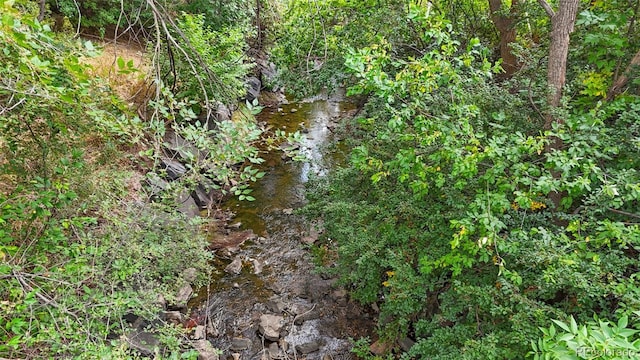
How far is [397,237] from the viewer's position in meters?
3.54

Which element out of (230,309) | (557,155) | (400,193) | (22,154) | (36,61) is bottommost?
(230,309)

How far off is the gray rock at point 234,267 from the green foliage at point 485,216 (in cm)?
168

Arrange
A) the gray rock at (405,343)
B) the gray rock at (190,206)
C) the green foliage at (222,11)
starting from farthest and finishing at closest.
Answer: the green foliage at (222,11) < the gray rock at (190,206) < the gray rock at (405,343)

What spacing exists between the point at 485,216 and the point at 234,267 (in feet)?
11.7

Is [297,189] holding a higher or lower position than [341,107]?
lower

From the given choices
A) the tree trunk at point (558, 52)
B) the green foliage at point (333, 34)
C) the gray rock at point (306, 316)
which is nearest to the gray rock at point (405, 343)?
the gray rock at point (306, 316)

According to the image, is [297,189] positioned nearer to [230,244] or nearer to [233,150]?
[230,244]

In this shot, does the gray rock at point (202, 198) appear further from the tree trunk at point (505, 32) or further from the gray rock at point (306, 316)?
the tree trunk at point (505, 32)

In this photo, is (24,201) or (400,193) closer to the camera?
(24,201)

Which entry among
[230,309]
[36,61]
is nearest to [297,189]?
[230,309]

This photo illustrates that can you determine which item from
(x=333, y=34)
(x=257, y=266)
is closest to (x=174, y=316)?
(x=257, y=266)

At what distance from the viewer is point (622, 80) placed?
2.98 metres

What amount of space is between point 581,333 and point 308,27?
507 centimetres

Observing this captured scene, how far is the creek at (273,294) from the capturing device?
160 inches
